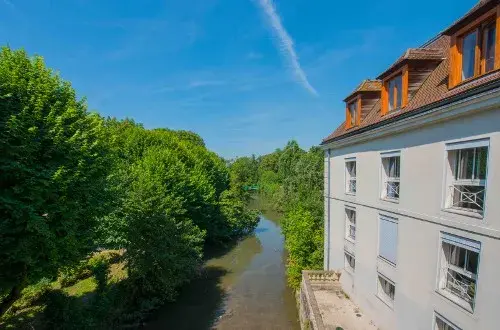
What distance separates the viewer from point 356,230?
12.8 m

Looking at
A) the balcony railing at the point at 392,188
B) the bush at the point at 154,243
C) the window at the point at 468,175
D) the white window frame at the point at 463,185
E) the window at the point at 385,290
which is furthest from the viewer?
the bush at the point at 154,243

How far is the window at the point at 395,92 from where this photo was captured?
10039 millimetres

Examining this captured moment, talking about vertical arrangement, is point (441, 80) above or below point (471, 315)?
above

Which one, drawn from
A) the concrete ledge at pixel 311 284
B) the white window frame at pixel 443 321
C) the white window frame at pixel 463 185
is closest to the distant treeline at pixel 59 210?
the concrete ledge at pixel 311 284

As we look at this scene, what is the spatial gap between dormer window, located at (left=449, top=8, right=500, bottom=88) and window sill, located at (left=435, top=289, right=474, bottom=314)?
5546 millimetres

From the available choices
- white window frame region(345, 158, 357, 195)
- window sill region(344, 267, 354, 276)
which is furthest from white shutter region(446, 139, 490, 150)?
window sill region(344, 267, 354, 276)

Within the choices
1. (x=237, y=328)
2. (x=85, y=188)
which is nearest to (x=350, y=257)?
(x=237, y=328)

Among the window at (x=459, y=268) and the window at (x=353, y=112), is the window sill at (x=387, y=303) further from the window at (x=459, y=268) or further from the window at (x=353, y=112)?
the window at (x=353, y=112)

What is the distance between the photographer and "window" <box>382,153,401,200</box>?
10.1 m

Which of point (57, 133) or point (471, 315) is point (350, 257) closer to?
point (471, 315)

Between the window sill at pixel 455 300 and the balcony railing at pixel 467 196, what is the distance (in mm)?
2377

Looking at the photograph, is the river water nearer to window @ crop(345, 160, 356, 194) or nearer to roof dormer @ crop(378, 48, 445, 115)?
window @ crop(345, 160, 356, 194)

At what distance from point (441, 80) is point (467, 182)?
3446mm

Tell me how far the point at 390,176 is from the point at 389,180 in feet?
0.69
